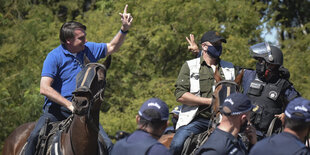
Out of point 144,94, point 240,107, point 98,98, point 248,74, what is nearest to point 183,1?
point 144,94

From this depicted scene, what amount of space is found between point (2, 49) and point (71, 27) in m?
8.53

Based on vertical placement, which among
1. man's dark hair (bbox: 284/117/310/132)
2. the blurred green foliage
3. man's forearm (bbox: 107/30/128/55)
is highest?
man's forearm (bbox: 107/30/128/55)

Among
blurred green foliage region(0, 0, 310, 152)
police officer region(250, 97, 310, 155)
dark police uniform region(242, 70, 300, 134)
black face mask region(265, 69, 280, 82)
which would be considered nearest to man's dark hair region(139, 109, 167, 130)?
police officer region(250, 97, 310, 155)

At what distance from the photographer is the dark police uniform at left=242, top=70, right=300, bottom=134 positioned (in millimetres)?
7027

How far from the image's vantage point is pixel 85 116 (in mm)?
6281

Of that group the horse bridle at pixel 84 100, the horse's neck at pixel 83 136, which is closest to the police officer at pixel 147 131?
the horse bridle at pixel 84 100

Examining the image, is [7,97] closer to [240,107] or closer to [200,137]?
[200,137]

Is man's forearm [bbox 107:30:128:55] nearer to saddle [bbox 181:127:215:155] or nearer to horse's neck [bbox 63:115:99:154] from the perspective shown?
horse's neck [bbox 63:115:99:154]

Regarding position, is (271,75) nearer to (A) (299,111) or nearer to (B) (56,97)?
(A) (299,111)

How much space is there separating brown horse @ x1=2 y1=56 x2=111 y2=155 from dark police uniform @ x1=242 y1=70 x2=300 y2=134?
207 centimetres

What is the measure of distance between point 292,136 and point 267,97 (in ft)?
8.67

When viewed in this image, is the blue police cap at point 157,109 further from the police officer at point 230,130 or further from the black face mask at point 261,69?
the black face mask at point 261,69

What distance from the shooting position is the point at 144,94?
13.7 meters

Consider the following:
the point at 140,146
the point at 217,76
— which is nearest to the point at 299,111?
the point at 140,146
